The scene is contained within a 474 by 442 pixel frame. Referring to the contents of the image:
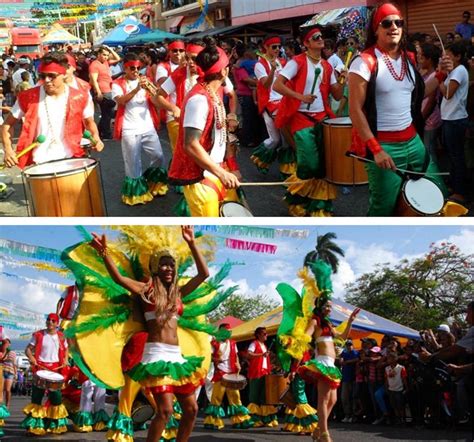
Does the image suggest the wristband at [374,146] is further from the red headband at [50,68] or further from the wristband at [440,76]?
the wristband at [440,76]

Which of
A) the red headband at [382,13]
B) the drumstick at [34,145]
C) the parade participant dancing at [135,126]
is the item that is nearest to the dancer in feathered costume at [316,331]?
the red headband at [382,13]

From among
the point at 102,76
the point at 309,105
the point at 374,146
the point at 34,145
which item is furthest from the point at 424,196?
the point at 102,76

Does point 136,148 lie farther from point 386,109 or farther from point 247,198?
point 386,109

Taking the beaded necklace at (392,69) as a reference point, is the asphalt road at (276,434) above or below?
below

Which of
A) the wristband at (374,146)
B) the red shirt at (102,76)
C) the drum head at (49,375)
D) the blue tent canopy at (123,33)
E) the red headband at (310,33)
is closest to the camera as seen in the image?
the drum head at (49,375)

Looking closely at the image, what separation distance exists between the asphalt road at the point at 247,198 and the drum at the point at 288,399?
13.8ft

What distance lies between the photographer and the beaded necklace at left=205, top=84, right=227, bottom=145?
4.78m

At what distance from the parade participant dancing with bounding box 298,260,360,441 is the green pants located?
5.34ft

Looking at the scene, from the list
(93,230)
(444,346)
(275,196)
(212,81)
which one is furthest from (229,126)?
(275,196)

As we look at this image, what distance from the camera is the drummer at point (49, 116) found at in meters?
6.54

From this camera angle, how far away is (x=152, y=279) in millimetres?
3408

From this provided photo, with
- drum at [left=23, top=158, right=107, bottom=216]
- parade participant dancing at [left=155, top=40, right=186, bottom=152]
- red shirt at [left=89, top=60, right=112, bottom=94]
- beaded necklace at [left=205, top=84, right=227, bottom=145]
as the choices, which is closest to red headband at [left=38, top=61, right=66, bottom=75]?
drum at [left=23, top=158, right=107, bottom=216]

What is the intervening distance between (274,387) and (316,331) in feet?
1.00

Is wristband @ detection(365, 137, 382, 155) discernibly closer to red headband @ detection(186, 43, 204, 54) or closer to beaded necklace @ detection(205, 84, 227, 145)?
beaded necklace @ detection(205, 84, 227, 145)
